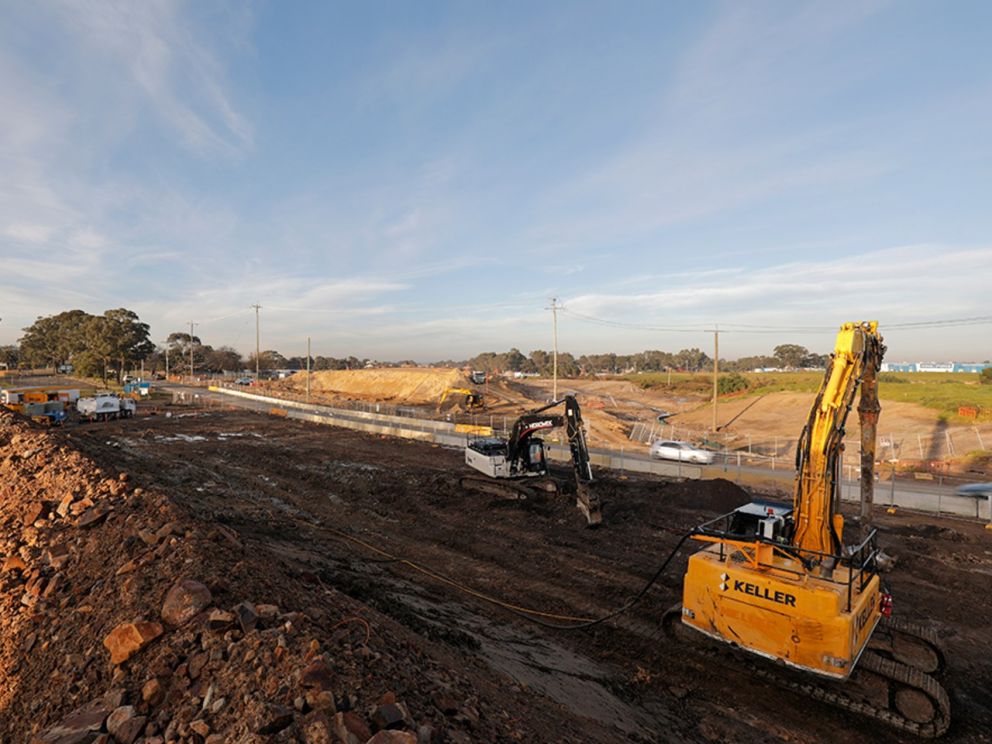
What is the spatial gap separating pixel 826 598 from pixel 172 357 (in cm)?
14864

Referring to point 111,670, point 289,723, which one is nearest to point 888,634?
point 289,723

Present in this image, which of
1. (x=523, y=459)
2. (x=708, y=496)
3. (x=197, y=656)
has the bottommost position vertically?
(x=708, y=496)

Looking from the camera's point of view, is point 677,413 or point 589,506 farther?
point 677,413

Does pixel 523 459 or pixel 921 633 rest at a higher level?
pixel 523 459

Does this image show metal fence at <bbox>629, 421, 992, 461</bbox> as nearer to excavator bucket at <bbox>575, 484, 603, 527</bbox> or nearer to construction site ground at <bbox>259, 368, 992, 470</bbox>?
construction site ground at <bbox>259, 368, 992, 470</bbox>

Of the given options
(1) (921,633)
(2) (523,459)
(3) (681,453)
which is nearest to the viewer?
(1) (921,633)

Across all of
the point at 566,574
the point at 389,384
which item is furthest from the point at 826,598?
the point at 389,384

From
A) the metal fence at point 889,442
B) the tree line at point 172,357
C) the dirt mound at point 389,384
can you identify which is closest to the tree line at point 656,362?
the tree line at point 172,357

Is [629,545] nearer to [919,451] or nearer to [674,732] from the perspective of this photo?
[674,732]

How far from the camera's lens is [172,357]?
130 meters

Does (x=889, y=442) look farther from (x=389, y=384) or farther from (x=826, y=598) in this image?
(x=389, y=384)

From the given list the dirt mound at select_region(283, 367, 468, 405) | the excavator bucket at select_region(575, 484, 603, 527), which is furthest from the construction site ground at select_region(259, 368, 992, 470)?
the excavator bucket at select_region(575, 484, 603, 527)

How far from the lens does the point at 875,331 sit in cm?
1007

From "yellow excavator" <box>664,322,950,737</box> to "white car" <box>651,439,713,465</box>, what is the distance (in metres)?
19.5
